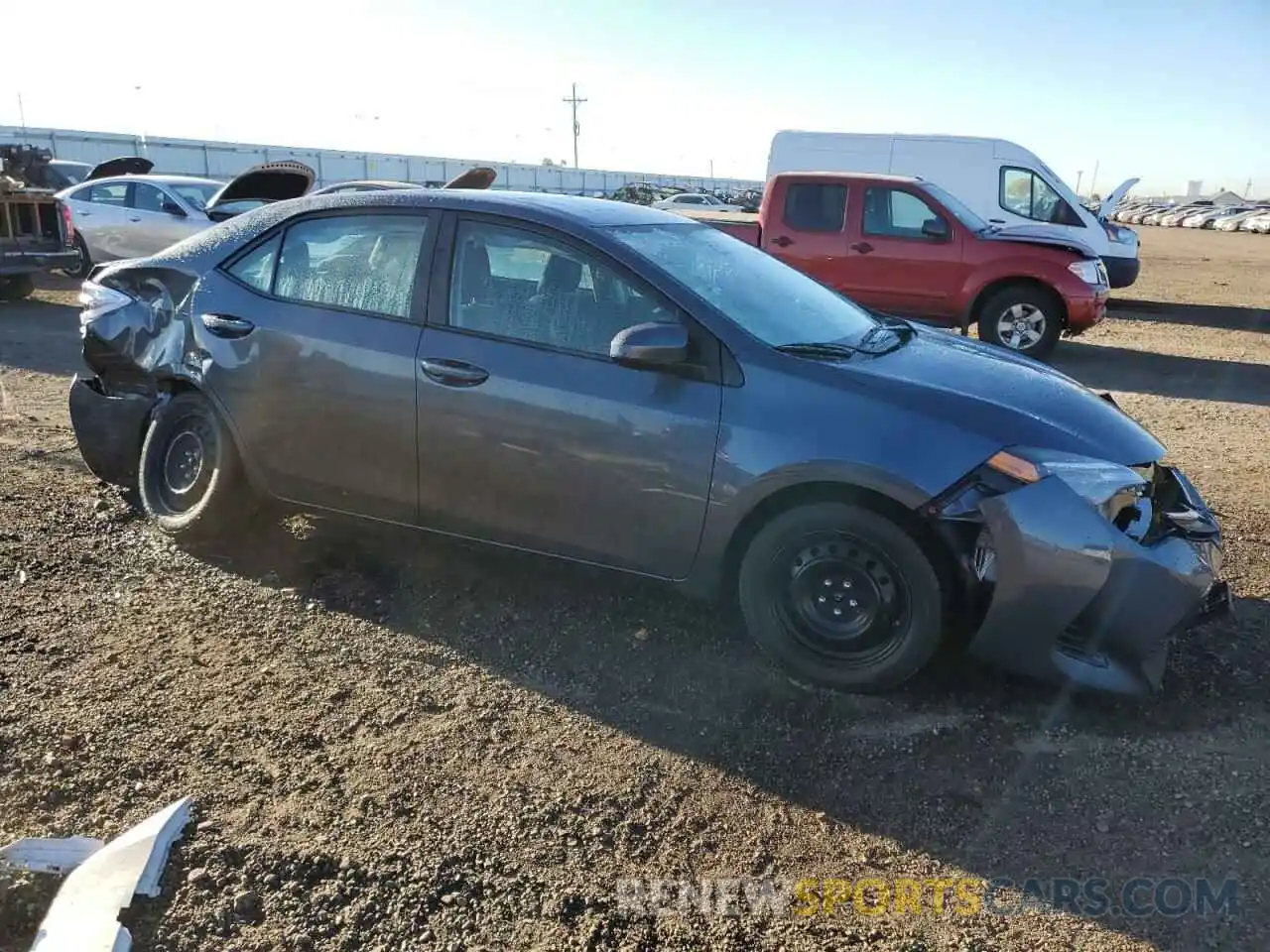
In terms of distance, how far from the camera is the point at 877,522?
3.18 meters

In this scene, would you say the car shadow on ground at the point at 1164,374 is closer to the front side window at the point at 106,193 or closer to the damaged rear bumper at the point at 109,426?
the damaged rear bumper at the point at 109,426

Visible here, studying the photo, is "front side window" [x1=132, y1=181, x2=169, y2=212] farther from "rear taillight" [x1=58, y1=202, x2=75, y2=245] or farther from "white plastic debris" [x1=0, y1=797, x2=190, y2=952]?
"white plastic debris" [x1=0, y1=797, x2=190, y2=952]

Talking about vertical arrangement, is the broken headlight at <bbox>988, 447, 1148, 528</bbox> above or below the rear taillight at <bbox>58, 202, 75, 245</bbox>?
below

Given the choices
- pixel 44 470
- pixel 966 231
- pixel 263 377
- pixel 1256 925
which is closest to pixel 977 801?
pixel 1256 925

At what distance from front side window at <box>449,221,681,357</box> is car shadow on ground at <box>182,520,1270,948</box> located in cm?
90

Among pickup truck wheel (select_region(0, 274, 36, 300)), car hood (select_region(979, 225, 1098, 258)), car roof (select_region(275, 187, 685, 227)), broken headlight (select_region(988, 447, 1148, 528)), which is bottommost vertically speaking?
Result: pickup truck wheel (select_region(0, 274, 36, 300))

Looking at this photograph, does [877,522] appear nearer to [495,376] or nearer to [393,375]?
[495,376]

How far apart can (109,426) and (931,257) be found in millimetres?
8631

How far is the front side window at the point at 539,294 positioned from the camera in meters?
3.60

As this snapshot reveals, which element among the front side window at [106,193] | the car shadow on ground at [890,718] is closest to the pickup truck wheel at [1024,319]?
the car shadow on ground at [890,718]

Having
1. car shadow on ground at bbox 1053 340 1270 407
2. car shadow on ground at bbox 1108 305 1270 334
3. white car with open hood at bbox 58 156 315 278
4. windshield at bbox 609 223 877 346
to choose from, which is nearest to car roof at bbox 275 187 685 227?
windshield at bbox 609 223 877 346

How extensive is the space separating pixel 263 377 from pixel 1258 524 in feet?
16.4

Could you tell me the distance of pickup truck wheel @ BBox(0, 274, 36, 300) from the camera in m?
12.9

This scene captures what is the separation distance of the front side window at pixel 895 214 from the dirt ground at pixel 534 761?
6907 mm
